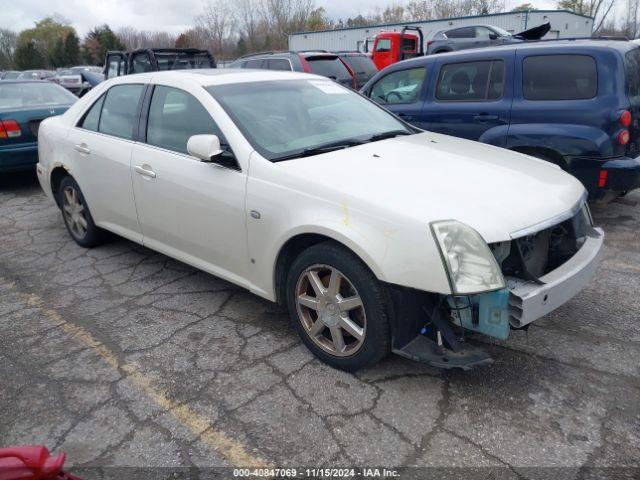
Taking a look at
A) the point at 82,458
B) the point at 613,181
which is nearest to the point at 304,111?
the point at 82,458

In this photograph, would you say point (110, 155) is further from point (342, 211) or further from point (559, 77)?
point (559, 77)

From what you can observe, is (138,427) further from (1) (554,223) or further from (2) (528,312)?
(1) (554,223)

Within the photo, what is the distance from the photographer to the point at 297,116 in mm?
3537

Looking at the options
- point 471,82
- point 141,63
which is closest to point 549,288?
point 471,82

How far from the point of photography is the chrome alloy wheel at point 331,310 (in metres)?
2.75

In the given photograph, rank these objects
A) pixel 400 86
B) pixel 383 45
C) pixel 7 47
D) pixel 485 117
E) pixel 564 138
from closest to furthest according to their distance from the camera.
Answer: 1. pixel 564 138
2. pixel 485 117
3. pixel 400 86
4. pixel 383 45
5. pixel 7 47

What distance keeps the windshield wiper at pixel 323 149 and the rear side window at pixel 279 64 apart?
24.7 feet

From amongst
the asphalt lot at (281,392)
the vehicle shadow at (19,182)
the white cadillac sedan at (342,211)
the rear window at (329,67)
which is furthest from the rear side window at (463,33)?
the asphalt lot at (281,392)

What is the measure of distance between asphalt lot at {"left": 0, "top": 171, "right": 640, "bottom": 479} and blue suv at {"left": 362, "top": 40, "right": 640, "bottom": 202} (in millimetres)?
1185

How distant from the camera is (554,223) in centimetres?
266

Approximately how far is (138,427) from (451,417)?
153 cm

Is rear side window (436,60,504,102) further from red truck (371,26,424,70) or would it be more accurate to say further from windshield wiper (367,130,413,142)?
red truck (371,26,424,70)

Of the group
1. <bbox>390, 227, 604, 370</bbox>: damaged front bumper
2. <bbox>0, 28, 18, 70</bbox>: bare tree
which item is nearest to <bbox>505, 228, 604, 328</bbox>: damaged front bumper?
<bbox>390, 227, 604, 370</bbox>: damaged front bumper

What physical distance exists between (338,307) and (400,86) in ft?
14.0
